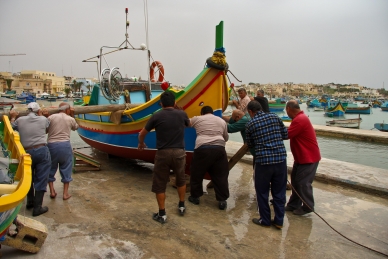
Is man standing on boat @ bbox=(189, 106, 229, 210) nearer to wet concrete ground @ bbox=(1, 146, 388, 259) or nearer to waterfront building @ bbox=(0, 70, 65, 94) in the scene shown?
wet concrete ground @ bbox=(1, 146, 388, 259)

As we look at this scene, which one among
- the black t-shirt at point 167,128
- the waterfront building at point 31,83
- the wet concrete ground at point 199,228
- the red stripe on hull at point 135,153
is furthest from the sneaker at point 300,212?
the waterfront building at point 31,83

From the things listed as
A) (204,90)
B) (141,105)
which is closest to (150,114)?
(141,105)

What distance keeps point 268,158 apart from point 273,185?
0.42 meters

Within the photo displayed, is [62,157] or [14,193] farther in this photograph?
[62,157]

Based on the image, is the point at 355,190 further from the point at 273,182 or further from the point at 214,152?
the point at 214,152

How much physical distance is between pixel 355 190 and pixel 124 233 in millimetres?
4427

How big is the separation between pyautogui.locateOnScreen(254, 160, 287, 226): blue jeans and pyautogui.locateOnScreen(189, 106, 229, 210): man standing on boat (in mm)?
718

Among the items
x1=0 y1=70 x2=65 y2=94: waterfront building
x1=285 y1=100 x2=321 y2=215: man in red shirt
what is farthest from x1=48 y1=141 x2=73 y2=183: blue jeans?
x1=0 y1=70 x2=65 y2=94: waterfront building

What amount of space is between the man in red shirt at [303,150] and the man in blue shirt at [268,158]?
32 centimetres

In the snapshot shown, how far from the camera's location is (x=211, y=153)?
14.1 ft

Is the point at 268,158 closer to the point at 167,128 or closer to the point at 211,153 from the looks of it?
the point at 211,153

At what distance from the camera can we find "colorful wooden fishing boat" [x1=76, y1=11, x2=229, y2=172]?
17.8 ft

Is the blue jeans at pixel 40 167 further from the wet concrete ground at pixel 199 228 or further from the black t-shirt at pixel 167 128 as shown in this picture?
the black t-shirt at pixel 167 128

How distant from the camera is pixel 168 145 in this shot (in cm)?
386
